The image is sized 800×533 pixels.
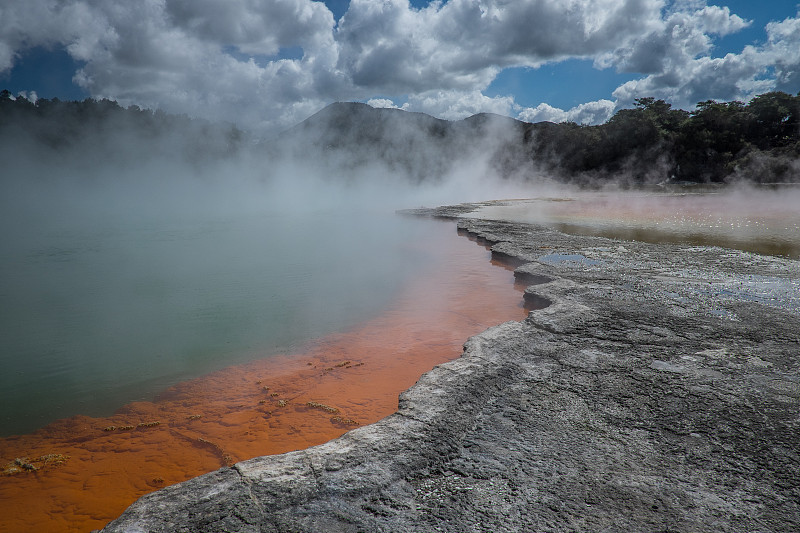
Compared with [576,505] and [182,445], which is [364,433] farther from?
[182,445]

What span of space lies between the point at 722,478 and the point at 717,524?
23 cm

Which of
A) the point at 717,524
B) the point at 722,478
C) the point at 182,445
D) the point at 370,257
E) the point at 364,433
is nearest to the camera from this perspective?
the point at 717,524

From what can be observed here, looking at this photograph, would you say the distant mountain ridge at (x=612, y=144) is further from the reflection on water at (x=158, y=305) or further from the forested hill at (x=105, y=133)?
the reflection on water at (x=158, y=305)

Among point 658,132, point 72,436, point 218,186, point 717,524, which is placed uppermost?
point 658,132

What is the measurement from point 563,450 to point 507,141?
2599 centimetres

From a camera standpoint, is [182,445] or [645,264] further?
[645,264]

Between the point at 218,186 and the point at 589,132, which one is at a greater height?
the point at 589,132

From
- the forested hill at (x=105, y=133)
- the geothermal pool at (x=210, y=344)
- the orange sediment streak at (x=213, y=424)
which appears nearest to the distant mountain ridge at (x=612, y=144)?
the forested hill at (x=105, y=133)

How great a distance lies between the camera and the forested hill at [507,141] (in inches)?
706

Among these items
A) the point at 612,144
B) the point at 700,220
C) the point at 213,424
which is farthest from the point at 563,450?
the point at 612,144

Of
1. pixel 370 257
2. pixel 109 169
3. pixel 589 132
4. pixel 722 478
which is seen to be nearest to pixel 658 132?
Result: pixel 589 132

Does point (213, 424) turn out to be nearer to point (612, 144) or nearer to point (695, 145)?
point (695, 145)

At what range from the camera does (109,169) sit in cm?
2142

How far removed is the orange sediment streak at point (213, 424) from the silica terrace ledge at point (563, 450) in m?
0.56
